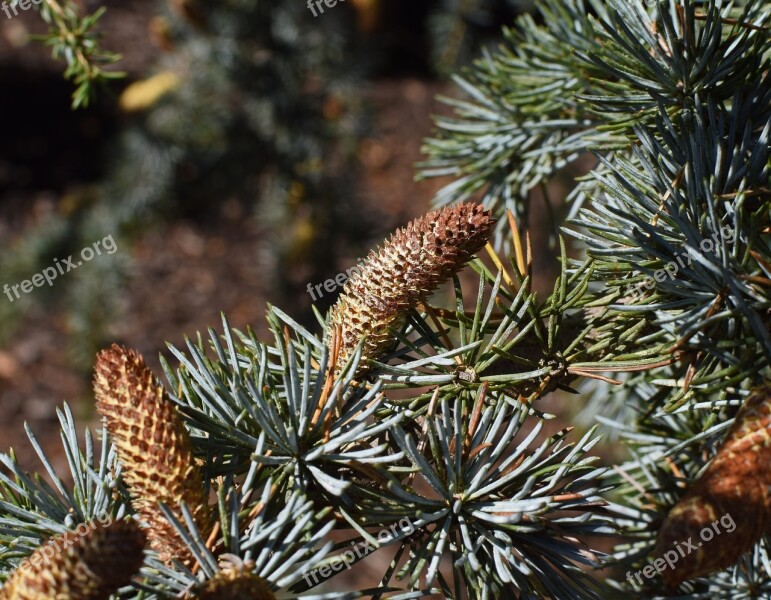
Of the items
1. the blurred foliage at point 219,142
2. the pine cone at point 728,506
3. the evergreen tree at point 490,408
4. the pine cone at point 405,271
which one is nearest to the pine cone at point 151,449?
the evergreen tree at point 490,408

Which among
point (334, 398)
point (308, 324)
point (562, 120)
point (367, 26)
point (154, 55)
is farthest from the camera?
point (154, 55)

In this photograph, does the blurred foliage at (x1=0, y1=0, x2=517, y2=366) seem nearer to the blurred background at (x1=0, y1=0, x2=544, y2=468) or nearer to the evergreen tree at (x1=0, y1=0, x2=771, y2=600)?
the blurred background at (x1=0, y1=0, x2=544, y2=468)

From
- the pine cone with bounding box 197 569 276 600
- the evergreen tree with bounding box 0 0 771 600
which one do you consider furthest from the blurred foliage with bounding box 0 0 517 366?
the pine cone with bounding box 197 569 276 600

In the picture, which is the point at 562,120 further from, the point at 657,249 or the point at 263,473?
the point at 263,473

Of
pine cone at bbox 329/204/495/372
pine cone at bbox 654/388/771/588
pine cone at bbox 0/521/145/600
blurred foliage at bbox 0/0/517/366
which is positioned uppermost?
blurred foliage at bbox 0/0/517/366

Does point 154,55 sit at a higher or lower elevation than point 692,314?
higher

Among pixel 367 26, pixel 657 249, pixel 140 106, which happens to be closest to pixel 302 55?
pixel 140 106
